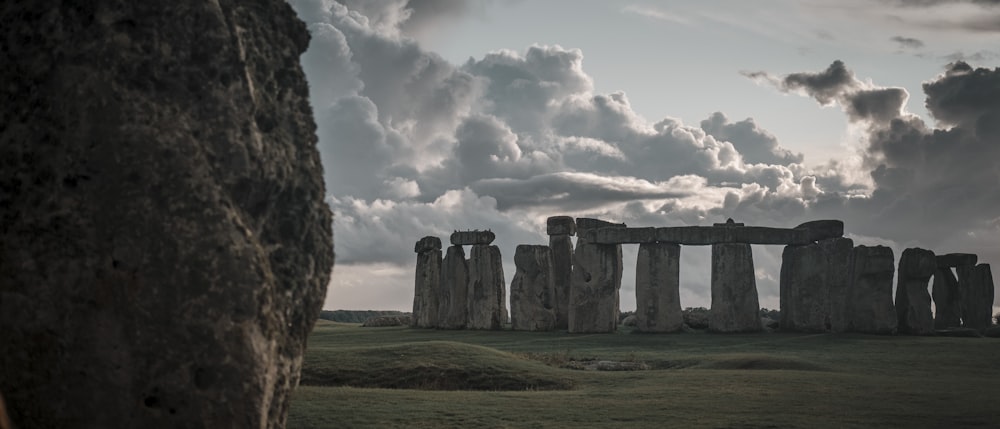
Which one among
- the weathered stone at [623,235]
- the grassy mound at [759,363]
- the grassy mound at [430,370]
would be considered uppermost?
the weathered stone at [623,235]

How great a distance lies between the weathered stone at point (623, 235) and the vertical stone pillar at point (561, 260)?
2936 millimetres

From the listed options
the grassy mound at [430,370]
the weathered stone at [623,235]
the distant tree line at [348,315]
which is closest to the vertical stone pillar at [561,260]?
the weathered stone at [623,235]

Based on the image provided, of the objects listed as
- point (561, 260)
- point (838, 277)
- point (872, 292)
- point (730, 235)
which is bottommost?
point (872, 292)

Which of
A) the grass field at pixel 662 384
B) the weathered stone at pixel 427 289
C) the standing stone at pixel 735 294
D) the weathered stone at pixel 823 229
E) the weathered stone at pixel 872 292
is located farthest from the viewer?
the weathered stone at pixel 427 289

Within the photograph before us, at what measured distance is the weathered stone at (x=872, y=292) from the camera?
34.9 metres

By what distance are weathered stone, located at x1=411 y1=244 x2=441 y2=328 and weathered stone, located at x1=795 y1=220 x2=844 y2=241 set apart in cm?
1498

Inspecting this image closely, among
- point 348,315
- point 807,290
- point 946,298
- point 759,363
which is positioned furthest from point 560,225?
point 348,315

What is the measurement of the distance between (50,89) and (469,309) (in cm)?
3499

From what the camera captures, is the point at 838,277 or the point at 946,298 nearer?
the point at 838,277

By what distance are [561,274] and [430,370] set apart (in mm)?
19818

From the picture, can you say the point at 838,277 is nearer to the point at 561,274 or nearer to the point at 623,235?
the point at 623,235

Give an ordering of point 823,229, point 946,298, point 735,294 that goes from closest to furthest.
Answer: point 735,294
point 823,229
point 946,298

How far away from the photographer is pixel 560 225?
42.6 meters

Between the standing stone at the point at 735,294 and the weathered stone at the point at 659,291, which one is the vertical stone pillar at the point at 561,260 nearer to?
the weathered stone at the point at 659,291
